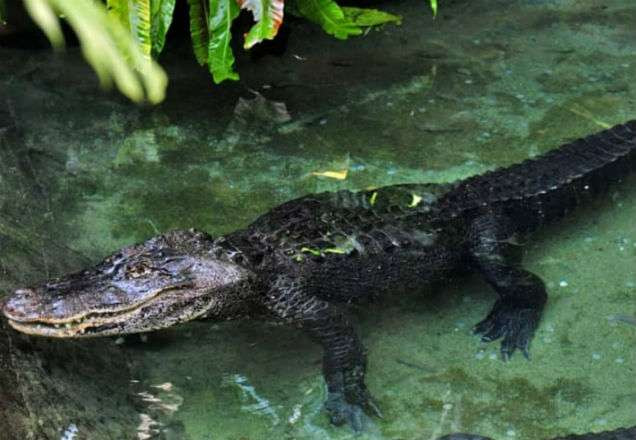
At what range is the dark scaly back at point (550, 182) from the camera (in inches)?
151

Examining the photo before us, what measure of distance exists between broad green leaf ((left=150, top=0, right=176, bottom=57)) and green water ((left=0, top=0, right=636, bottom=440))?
694 millimetres

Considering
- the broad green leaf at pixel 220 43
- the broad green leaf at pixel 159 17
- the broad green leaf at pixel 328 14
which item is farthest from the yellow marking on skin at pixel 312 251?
the broad green leaf at pixel 328 14

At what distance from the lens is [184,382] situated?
322 centimetres

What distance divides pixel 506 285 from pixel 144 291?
148 centimetres

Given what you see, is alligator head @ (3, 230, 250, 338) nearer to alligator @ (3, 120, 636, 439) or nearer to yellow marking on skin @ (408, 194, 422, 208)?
alligator @ (3, 120, 636, 439)

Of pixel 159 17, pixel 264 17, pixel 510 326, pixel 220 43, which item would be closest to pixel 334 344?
pixel 510 326

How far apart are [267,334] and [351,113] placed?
5.70ft

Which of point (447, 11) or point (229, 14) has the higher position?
point (229, 14)

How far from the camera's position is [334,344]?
3299 mm

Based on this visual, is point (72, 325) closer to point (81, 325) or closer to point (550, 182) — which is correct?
point (81, 325)

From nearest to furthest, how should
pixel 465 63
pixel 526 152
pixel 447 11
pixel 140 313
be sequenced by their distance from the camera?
1. pixel 140 313
2. pixel 526 152
3. pixel 465 63
4. pixel 447 11

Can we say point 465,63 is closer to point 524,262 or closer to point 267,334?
point 524,262

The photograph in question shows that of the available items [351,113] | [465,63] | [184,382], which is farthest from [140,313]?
[465,63]

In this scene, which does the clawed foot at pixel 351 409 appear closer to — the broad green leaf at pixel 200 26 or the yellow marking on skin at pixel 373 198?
the yellow marking on skin at pixel 373 198
